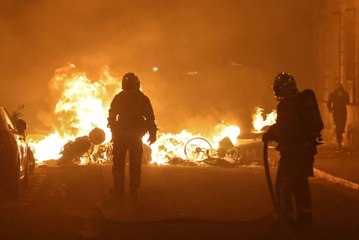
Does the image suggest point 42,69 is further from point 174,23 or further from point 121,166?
point 121,166

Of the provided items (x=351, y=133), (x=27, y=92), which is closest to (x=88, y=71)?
(x=27, y=92)

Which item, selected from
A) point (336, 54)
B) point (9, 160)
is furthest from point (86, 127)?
point (9, 160)

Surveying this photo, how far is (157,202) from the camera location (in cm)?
1096

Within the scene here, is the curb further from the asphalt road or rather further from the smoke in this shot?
the smoke

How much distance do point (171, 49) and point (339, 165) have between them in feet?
64.2

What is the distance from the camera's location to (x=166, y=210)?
33.4 feet

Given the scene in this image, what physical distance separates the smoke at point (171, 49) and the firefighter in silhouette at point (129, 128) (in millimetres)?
18189

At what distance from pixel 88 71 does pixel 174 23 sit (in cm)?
492

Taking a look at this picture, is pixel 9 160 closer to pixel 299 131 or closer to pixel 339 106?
pixel 299 131

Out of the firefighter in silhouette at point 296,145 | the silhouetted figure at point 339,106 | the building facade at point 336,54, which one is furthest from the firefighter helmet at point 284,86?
the building facade at point 336,54

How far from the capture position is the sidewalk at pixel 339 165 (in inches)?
555

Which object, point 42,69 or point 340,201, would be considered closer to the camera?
point 340,201

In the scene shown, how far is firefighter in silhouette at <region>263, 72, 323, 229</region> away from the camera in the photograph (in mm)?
8469

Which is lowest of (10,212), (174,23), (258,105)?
(10,212)
